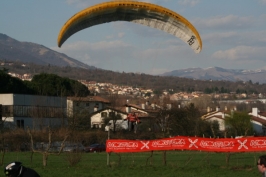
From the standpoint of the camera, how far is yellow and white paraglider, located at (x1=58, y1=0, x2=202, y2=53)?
77.3ft

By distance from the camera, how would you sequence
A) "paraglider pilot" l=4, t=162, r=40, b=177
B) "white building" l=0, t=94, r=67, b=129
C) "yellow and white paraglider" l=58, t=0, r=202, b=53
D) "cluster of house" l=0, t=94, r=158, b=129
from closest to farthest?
"paraglider pilot" l=4, t=162, r=40, b=177 → "yellow and white paraglider" l=58, t=0, r=202, b=53 → "cluster of house" l=0, t=94, r=158, b=129 → "white building" l=0, t=94, r=67, b=129

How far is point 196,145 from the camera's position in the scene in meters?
25.6

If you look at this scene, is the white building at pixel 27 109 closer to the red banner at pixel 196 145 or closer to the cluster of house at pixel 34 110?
the cluster of house at pixel 34 110

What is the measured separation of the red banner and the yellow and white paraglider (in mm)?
4075

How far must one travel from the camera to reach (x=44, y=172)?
22.9 m

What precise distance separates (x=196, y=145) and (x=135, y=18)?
608 cm

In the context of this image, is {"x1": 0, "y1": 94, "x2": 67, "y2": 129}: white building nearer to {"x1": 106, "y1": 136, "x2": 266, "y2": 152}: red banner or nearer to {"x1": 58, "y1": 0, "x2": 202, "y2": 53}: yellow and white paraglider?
{"x1": 106, "y1": 136, "x2": 266, "y2": 152}: red banner

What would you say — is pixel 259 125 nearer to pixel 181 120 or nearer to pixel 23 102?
pixel 181 120

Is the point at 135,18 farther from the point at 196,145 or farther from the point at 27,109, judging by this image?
the point at 27,109

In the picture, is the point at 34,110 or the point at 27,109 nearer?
the point at 34,110

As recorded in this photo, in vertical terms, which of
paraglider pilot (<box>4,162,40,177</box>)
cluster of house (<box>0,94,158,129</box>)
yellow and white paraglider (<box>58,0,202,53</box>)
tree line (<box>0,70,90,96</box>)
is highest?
tree line (<box>0,70,90,96</box>)

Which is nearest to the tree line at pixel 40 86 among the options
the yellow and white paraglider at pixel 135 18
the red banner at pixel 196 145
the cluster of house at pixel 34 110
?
the cluster of house at pixel 34 110

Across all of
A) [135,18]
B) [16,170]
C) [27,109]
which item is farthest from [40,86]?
[16,170]

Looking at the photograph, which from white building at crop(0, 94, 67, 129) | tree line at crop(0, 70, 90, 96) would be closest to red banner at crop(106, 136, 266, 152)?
white building at crop(0, 94, 67, 129)
